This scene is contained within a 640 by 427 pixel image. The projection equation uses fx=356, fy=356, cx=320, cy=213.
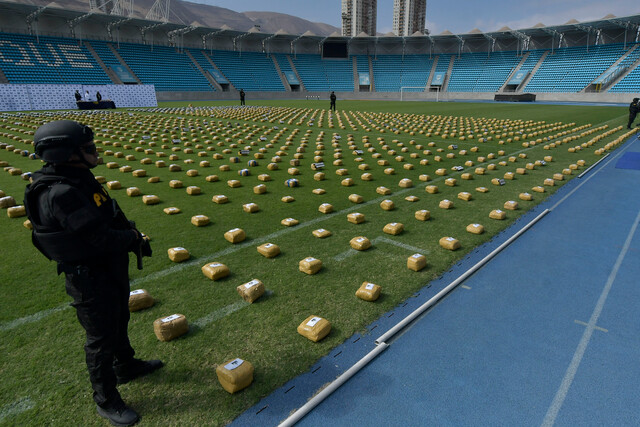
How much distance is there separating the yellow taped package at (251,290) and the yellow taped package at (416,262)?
180 centimetres

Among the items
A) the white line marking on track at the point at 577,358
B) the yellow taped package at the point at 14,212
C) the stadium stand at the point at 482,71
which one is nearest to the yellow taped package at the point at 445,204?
the white line marking on track at the point at 577,358


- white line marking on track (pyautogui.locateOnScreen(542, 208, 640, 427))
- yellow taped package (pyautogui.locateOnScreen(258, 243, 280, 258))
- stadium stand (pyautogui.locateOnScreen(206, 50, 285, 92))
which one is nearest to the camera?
white line marking on track (pyautogui.locateOnScreen(542, 208, 640, 427))

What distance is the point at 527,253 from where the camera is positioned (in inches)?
188

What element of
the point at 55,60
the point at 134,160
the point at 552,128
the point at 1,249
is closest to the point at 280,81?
the point at 55,60

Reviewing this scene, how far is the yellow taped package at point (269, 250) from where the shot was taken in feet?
15.0

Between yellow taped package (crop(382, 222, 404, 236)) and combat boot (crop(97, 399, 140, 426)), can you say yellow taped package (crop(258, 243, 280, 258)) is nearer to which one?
yellow taped package (crop(382, 222, 404, 236))

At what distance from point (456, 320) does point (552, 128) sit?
18361 millimetres

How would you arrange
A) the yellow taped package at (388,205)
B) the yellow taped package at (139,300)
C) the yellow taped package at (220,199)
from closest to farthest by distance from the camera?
the yellow taped package at (139,300)
the yellow taped package at (388,205)
the yellow taped package at (220,199)

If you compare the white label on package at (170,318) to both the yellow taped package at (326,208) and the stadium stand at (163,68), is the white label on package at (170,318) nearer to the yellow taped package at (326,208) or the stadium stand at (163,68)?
the yellow taped package at (326,208)

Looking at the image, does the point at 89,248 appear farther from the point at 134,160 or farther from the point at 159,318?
the point at 134,160

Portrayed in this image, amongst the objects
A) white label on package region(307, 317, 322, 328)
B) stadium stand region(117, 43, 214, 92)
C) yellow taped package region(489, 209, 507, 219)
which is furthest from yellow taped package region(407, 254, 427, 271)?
stadium stand region(117, 43, 214, 92)

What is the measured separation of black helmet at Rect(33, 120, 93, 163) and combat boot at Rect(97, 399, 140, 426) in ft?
5.27

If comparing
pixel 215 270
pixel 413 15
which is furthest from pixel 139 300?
pixel 413 15

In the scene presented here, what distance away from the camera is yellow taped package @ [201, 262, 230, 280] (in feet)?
13.1
